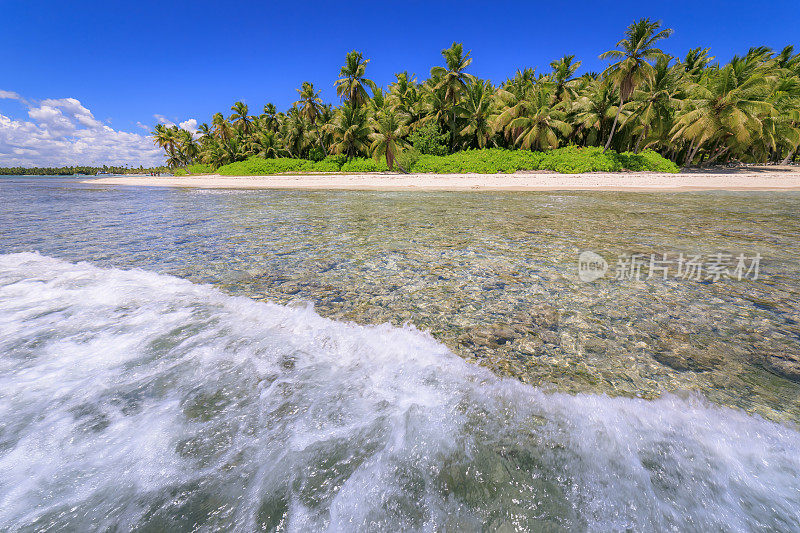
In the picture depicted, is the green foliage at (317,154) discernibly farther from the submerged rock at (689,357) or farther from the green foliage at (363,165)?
the submerged rock at (689,357)

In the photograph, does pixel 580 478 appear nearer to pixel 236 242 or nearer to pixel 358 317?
pixel 358 317

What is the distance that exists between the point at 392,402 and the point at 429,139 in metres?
35.1

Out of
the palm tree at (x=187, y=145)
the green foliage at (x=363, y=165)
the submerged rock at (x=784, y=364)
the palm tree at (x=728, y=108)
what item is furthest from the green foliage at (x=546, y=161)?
the palm tree at (x=187, y=145)

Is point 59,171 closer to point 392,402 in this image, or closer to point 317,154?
point 317,154

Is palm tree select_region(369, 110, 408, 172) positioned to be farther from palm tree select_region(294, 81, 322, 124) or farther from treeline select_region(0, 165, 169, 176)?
treeline select_region(0, 165, 169, 176)

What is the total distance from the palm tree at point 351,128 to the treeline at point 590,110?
0.11 metres

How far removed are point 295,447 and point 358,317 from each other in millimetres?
1778

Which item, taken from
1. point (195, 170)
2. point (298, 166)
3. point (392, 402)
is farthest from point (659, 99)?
point (195, 170)

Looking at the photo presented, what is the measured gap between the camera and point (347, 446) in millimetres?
1959

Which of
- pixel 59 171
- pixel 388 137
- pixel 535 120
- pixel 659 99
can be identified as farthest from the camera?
pixel 59 171

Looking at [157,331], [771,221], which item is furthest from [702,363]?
[771,221]

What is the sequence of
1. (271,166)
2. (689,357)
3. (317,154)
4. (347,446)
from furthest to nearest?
1. (271,166)
2. (317,154)
3. (689,357)
4. (347,446)

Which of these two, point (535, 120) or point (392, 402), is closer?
point (392, 402)

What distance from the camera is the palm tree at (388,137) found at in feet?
103
